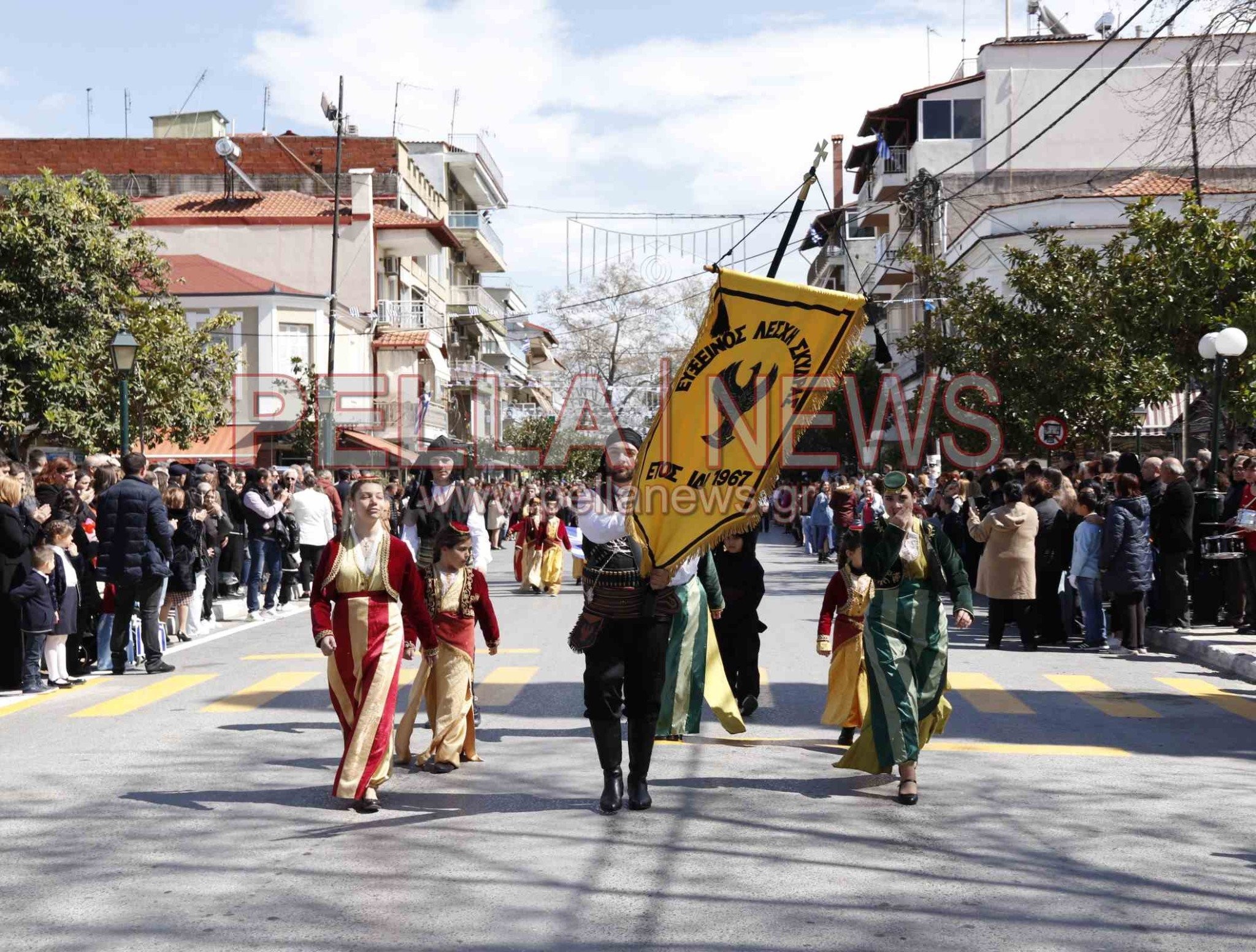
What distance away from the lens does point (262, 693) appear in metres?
12.5

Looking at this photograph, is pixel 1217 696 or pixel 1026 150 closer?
pixel 1217 696

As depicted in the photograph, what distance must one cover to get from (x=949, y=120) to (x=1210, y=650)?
45.8 metres

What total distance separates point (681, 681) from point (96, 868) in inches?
163

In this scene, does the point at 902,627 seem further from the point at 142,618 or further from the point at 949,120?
the point at 949,120

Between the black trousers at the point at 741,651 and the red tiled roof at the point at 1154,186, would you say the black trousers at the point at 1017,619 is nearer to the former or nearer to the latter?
the black trousers at the point at 741,651

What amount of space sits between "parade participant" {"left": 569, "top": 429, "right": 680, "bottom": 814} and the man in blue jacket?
7.05m


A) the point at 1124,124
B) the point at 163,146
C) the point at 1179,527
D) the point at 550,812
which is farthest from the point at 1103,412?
the point at 163,146

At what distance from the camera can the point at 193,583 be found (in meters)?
15.8

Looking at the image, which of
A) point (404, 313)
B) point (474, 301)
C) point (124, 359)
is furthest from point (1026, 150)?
point (124, 359)

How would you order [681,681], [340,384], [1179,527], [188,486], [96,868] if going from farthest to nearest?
[340,384], [188,486], [1179,527], [681,681], [96,868]

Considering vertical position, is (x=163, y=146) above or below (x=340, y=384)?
above

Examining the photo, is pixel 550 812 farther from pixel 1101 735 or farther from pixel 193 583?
pixel 193 583

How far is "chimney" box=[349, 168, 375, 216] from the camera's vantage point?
52062 millimetres

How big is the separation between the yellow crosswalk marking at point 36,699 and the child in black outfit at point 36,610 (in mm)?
137
